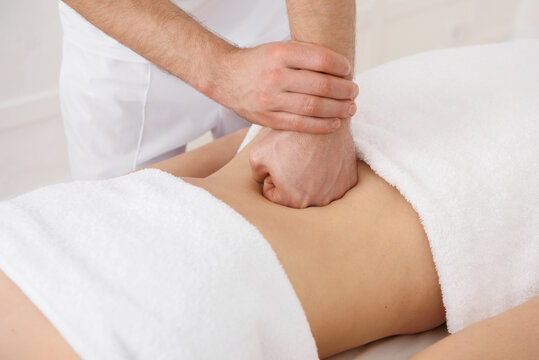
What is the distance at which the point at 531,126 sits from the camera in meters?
1.11

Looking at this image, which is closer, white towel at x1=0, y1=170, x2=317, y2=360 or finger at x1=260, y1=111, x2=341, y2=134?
white towel at x1=0, y1=170, x2=317, y2=360

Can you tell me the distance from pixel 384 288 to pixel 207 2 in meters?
0.91

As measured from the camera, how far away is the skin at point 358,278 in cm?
80

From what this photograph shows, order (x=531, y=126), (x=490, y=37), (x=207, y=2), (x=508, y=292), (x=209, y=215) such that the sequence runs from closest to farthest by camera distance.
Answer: (x=209, y=215) → (x=508, y=292) → (x=531, y=126) → (x=207, y=2) → (x=490, y=37)

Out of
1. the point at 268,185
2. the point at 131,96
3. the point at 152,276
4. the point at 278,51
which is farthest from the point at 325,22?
the point at 131,96

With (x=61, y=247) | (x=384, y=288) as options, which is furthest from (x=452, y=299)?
Answer: (x=61, y=247)

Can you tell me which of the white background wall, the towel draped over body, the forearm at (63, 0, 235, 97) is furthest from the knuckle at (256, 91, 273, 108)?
the white background wall

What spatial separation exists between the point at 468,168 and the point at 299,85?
35 centimetres

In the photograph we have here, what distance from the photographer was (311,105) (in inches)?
39.9

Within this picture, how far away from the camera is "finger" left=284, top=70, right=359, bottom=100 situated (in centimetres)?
101

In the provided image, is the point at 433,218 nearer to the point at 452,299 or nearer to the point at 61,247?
the point at 452,299

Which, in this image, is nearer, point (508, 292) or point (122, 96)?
point (508, 292)

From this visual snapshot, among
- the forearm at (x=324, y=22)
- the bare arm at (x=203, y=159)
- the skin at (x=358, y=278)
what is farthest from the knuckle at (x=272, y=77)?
the bare arm at (x=203, y=159)

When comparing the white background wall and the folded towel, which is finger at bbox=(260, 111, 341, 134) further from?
the white background wall
